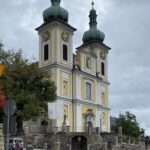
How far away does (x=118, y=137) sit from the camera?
153 feet

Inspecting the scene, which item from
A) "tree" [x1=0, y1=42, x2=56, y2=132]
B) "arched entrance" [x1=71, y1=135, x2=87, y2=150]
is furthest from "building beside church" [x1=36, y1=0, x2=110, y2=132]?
"tree" [x1=0, y1=42, x2=56, y2=132]

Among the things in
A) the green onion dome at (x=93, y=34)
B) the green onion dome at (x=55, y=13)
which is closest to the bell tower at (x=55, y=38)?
the green onion dome at (x=55, y=13)

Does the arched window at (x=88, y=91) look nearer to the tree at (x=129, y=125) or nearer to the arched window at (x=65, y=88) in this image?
the arched window at (x=65, y=88)

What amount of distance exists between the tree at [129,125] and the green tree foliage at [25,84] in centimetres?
2694

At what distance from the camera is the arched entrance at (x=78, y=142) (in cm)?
4594

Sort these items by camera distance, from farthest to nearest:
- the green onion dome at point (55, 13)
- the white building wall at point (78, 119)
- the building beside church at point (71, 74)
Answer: the green onion dome at point (55, 13)
the white building wall at point (78, 119)
the building beside church at point (71, 74)

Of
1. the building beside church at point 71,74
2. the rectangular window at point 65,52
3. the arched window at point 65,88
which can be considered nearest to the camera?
the building beside church at point 71,74

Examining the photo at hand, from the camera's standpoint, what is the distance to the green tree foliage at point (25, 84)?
41406 mm

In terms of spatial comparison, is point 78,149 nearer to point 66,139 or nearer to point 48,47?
point 66,139

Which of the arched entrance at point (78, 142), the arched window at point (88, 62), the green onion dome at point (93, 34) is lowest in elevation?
the arched entrance at point (78, 142)

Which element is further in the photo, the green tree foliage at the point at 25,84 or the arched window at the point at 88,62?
the arched window at the point at 88,62

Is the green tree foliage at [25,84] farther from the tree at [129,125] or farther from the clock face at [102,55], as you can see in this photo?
the clock face at [102,55]

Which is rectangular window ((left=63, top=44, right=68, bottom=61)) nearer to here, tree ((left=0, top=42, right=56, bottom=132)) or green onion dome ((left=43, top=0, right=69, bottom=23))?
green onion dome ((left=43, top=0, right=69, bottom=23))

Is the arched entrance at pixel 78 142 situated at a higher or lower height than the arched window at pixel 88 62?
lower
